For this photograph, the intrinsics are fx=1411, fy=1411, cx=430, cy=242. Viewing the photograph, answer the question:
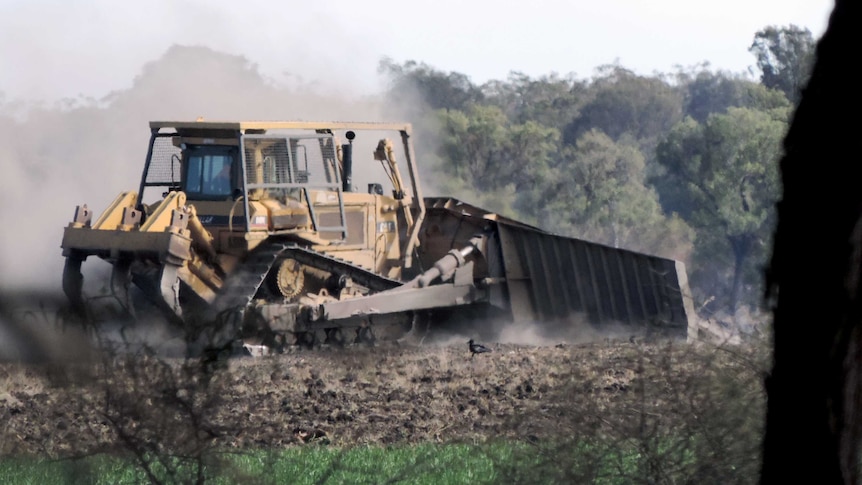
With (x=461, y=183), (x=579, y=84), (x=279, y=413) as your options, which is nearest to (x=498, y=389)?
(x=279, y=413)

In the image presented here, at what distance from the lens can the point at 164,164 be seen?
58.8ft

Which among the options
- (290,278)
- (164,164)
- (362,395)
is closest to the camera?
(362,395)

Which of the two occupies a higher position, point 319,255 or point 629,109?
point 629,109

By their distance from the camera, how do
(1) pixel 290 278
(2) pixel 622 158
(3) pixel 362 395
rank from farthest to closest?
(2) pixel 622 158
(1) pixel 290 278
(3) pixel 362 395

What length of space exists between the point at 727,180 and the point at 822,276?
3507 cm

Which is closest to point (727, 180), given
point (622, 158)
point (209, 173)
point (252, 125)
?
point (622, 158)

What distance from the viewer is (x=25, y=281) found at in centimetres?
1889

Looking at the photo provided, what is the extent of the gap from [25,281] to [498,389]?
28.7 feet

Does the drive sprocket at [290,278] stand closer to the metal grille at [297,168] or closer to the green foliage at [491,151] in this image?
the metal grille at [297,168]

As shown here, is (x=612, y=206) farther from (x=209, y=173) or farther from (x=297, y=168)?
(x=209, y=173)

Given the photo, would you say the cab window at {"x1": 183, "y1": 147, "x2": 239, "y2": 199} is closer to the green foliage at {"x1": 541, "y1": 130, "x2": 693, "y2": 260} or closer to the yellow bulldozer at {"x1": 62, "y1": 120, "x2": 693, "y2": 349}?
the yellow bulldozer at {"x1": 62, "y1": 120, "x2": 693, "y2": 349}

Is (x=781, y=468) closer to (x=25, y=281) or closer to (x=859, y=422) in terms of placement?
(x=859, y=422)

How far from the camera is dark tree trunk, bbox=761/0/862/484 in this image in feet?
14.4

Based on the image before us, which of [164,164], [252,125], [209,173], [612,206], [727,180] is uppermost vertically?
[727,180]
